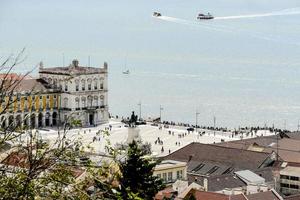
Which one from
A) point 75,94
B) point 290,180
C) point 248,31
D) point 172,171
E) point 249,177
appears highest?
point 248,31

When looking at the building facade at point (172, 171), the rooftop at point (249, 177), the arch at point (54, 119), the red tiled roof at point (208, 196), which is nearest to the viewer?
the red tiled roof at point (208, 196)

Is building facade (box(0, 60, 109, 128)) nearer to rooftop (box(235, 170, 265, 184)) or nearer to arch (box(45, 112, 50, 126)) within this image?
arch (box(45, 112, 50, 126))

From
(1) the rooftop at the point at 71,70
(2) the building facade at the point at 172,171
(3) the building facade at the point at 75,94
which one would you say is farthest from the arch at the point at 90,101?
(2) the building facade at the point at 172,171

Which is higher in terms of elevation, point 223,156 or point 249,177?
point 223,156

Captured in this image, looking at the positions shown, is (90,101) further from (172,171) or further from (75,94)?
(172,171)

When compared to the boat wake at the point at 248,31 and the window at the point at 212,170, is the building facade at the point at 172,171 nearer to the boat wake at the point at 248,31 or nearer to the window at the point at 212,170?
the window at the point at 212,170

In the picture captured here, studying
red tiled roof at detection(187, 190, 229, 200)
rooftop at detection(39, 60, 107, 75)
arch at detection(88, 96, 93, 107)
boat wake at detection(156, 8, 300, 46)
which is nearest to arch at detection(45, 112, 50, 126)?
rooftop at detection(39, 60, 107, 75)

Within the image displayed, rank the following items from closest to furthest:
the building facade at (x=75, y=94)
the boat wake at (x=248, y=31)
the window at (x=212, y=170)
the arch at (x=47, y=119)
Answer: the window at (x=212, y=170) → the arch at (x=47, y=119) → the building facade at (x=75, y=94) → the boat wake at (x=248, y=31)

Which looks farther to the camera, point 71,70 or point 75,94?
point 75,94

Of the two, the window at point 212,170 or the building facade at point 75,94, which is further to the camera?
the building facade at point 75,94

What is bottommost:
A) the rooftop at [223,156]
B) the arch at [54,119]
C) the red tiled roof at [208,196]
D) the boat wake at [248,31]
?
the red tiled roof at [208,196]

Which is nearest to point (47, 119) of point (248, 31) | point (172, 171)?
point (172, 171)

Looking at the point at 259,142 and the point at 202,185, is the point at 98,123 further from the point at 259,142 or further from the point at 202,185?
the point at 202,185
